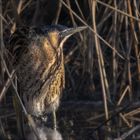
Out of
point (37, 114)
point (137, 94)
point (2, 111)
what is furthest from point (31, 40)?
point (137, 94)

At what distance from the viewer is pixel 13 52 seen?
3.70m

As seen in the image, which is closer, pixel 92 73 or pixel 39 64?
pixel 39 64

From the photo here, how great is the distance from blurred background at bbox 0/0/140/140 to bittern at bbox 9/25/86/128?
95mm

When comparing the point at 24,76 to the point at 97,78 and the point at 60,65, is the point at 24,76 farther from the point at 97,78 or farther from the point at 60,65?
the point at 97,78

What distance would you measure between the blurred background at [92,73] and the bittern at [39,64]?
10 cm

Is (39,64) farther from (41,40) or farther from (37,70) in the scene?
(41,40)

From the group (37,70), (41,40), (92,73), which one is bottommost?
(92,73)

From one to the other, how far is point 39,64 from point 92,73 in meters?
0.74

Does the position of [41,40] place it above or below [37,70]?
above

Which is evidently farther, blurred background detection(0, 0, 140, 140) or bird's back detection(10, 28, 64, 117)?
blurred background detection(0, 0, 140, 140)

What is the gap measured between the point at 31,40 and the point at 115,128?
831 millimetres

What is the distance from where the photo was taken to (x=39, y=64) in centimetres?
372

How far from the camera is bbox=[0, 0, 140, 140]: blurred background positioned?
388cm

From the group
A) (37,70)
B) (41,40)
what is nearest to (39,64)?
(37,70)
